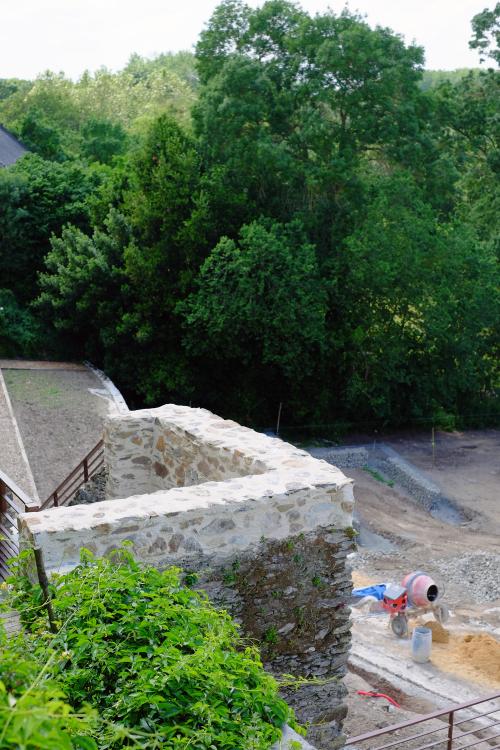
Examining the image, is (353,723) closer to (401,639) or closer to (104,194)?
(401,639)

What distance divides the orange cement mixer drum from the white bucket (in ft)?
5.12

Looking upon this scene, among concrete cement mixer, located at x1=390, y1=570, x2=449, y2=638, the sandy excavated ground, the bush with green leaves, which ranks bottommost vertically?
the sandy excavated ground

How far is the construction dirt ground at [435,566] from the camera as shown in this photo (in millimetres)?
10344

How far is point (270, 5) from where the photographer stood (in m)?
24.7

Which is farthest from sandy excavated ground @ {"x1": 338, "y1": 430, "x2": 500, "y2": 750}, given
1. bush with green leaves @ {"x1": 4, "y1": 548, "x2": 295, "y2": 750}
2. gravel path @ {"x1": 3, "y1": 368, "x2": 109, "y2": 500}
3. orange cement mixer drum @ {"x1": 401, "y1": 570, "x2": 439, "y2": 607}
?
gravel path @ {"x1": 3, "y1": 368, "x2": 109, "y2": 500}

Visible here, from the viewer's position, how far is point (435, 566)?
Result: 675 inches

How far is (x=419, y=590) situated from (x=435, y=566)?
4.13m

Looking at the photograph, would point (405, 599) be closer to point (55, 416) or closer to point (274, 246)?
point (55, 416)

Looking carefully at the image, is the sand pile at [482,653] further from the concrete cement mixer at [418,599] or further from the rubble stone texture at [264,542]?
the rubble stone texture at [264,542]

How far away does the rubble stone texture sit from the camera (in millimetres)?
5883

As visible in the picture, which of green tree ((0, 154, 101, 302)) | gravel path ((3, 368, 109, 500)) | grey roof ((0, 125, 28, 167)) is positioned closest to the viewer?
gravel path ((3, 368, 109, 500))

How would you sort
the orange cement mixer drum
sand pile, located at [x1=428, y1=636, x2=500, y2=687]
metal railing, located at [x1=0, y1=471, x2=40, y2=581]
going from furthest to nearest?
the orange cement mixer drum < sand pile, located at [x1=428, y1=636, x2=500, y2=687] < metal railing, located at [x1=0, y1=471, x2=40, y2=581]

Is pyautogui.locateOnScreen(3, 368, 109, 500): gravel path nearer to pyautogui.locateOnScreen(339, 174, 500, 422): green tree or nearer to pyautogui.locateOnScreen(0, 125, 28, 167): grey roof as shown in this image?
pyautogui.locateOnScreen(339, 174, 500, 422): green tree

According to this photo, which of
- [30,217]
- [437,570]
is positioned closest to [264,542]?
[437,570]
